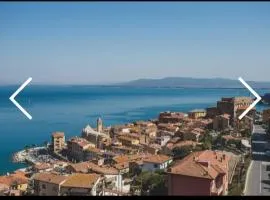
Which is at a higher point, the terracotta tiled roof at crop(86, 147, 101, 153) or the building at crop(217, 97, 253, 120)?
the building at crop(217, 97, 253, 120)

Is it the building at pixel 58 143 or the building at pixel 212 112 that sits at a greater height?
the building at pixel 212 112

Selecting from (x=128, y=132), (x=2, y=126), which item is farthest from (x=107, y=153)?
(x=2, y=126)

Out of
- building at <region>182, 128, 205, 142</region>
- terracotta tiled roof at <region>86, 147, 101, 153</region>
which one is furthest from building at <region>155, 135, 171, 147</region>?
terracotta tiled roof at <region>86, 147, 101, 153</region>

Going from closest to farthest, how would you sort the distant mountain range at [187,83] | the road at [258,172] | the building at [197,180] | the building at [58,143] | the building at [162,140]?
→ the building at [197,180] → the road at [258,172] → the building at [162,140] → the building at [58,143] → the distant mountain range at [187,83]

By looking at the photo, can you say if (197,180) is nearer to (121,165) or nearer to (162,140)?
(121,165)

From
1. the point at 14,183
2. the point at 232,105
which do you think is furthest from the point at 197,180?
the point at 232,105

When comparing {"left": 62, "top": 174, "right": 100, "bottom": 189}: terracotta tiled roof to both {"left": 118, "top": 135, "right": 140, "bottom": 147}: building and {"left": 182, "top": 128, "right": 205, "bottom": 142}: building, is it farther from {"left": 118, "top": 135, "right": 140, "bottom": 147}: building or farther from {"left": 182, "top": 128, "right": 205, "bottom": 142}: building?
{"left": 118, "top": 135, "right": 140, "bottom": 147}: building

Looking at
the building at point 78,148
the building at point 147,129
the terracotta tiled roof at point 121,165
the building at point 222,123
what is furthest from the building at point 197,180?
the building at point 147,129

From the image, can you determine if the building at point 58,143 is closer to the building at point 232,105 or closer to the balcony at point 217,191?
the building at point 232,105
